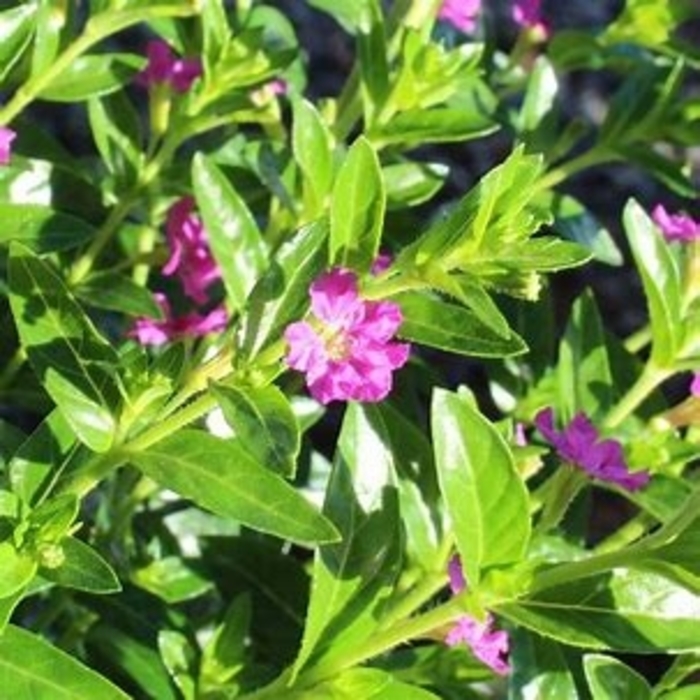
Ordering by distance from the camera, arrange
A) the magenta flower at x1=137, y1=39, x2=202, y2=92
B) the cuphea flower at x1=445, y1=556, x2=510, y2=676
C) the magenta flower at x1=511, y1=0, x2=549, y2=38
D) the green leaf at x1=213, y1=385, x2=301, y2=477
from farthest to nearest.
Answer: the magenta flower at x1=511, y1=0, x2=549, y2=38
the magenta flower at x1=137, y1=39, x2=202, y2=92
the cuphea flower at x1=445, y1=556, x2=510, y2=676
the green leaf at x1=213, y1=385, x2=301, y2=477

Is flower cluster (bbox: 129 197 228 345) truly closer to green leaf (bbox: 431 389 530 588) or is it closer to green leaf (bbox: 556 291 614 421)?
green leaf (bbox: 556 291 614 421)

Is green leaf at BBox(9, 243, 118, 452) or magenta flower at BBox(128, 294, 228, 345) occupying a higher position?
green leaf at BBox(9, 243, 118, 452)

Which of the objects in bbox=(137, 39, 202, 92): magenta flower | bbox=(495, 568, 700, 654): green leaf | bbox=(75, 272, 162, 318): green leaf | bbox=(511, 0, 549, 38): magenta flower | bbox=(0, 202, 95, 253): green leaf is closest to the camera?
bbox=(495, 568, 700, 654): green leaf

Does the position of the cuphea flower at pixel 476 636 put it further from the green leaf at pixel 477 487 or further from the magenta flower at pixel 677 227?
the magenta flower at pixel 677 227

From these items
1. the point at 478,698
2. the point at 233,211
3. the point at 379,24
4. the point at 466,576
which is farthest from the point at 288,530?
the point at 379,24

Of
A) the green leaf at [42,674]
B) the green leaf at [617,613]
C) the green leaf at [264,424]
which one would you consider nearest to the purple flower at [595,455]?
the green leaf at [617,613]

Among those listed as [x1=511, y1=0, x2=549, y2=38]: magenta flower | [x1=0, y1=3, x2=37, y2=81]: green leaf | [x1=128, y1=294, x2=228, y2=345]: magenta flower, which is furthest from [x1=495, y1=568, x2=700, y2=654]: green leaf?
[x1=511, y1=0, x2=549, y2=38]: magenta flower
